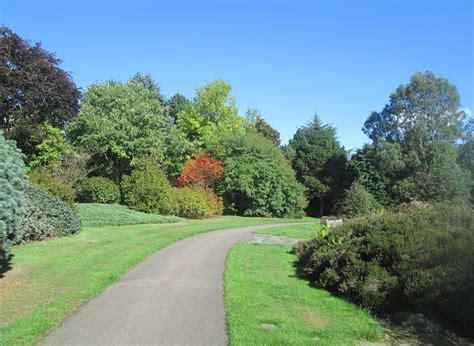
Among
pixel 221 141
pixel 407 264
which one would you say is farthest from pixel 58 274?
pixel 221 141

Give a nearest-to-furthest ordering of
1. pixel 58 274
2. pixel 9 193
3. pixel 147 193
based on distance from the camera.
A: pixel 9 193 < pixel 58 274 < pixel 147 193

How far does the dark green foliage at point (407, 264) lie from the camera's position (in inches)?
267

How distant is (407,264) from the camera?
775cm

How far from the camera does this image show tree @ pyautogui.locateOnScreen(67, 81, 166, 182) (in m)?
30.9

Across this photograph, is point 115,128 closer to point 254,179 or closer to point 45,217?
point 254,179

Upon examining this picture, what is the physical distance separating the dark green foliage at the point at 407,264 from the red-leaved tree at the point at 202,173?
23938 mm

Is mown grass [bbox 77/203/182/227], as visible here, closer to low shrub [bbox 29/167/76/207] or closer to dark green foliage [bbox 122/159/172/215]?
low shrub [bbox 29/167/76/207]

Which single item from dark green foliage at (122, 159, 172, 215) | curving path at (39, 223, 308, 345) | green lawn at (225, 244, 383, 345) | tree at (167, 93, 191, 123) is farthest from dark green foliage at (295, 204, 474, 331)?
tree at (167, 93, 191, 123)

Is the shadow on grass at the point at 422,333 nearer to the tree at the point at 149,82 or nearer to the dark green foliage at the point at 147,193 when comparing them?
the dark green foliage at the point at 147,193

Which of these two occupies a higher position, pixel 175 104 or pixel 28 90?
pixel 175 104

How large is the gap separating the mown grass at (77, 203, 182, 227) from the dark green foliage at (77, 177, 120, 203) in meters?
4.01

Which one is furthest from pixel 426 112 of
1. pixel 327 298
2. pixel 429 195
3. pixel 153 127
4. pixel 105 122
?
pixel 327 298

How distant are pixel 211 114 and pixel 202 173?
13200 mm

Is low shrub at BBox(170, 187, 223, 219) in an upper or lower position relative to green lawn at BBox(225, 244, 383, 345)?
upper
